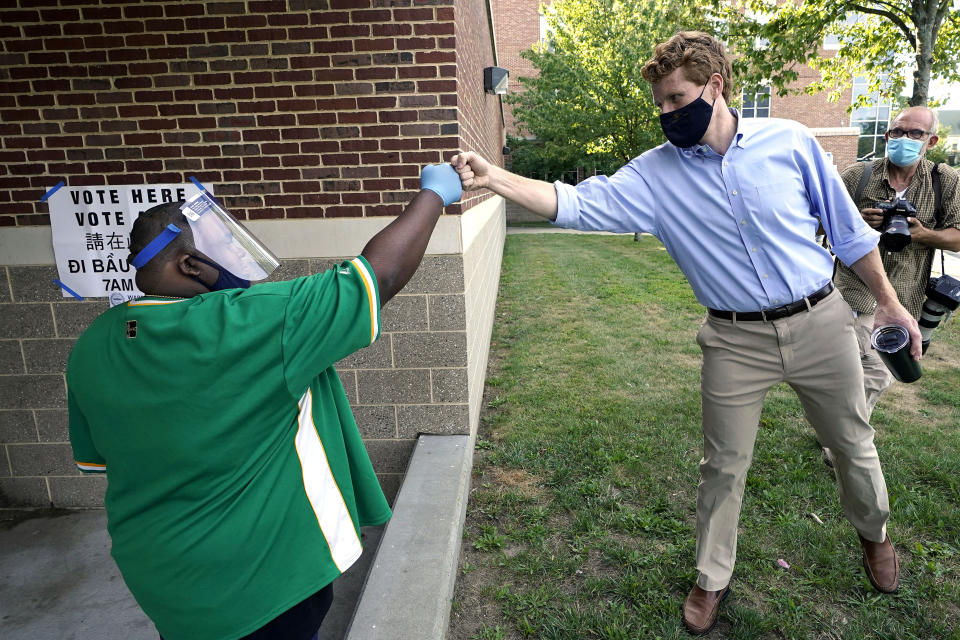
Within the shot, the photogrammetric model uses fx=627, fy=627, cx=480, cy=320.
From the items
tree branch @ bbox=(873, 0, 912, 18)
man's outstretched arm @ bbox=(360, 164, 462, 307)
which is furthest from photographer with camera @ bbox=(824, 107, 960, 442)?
tree branch @ bbox=(873, 0, 912, 18)

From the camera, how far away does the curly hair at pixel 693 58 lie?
8.03 ft

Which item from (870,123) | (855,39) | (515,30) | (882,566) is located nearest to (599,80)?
(855,39)

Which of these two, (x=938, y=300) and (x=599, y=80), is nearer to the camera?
(x=938, y=300)

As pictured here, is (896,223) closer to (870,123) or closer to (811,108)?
(811,108)

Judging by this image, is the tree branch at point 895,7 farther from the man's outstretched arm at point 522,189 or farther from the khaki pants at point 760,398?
the man's outstretched arm at point 522,189

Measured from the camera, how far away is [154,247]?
1.50 m

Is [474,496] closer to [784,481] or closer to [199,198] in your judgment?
[784,481]

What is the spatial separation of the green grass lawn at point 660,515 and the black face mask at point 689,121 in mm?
2012

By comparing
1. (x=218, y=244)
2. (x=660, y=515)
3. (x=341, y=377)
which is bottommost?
(x=660, y=515)

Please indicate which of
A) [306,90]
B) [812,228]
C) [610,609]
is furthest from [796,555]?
[306,90]

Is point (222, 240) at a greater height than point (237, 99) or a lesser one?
lesser

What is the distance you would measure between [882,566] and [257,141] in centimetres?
388

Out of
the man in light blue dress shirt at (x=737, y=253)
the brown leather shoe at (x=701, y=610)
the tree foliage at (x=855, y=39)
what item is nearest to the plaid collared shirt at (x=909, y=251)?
the man in light blue dress shirt at (x=737, y=253)

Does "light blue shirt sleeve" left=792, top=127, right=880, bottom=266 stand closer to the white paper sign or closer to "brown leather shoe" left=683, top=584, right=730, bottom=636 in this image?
"brown leather shoe" left=683, top=584, right=730, bottom=636
